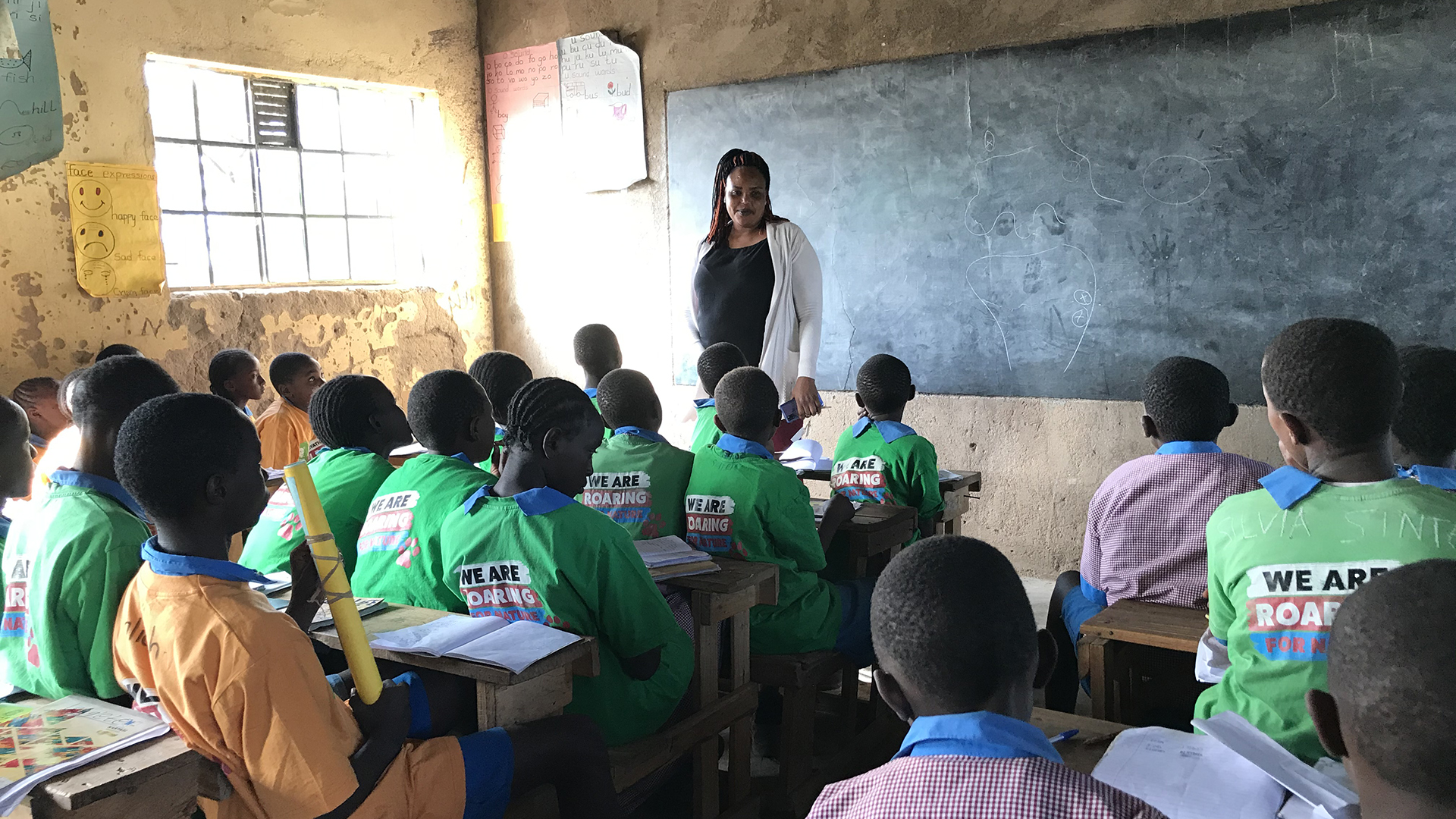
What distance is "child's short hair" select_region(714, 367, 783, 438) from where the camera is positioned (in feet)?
8.38

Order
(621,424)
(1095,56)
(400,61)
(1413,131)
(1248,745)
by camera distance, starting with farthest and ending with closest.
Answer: (400,61)
(1095,56)
(1413,131)
(621,424)
(1248,745)

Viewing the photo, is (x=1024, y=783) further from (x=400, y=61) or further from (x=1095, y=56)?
(x=400, y=61)

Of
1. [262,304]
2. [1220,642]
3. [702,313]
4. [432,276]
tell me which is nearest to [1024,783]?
[1220,642]

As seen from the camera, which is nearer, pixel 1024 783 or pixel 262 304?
pixel 1024 783

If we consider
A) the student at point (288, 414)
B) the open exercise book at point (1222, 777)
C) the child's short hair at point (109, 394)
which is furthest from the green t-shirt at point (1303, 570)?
the student at point (288, 414)

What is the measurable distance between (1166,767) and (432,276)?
5647 millimetres

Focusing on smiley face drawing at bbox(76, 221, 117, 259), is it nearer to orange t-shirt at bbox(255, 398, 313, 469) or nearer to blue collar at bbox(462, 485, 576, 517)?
orange t-shirt at bbox(255, 398, 313, 469)

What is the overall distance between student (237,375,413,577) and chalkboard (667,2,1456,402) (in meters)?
2.75

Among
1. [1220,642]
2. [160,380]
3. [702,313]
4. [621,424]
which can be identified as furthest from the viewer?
[702,313]

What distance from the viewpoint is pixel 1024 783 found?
2.88ft

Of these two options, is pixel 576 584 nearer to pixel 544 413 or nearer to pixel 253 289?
pixel 544 413

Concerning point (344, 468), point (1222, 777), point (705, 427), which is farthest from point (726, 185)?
point (1222, 777)

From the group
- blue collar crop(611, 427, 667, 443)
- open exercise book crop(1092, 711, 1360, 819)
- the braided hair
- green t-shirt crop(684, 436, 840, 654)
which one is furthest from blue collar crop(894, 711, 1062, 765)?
the braided hair

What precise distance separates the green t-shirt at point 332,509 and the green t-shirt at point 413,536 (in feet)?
0.89
